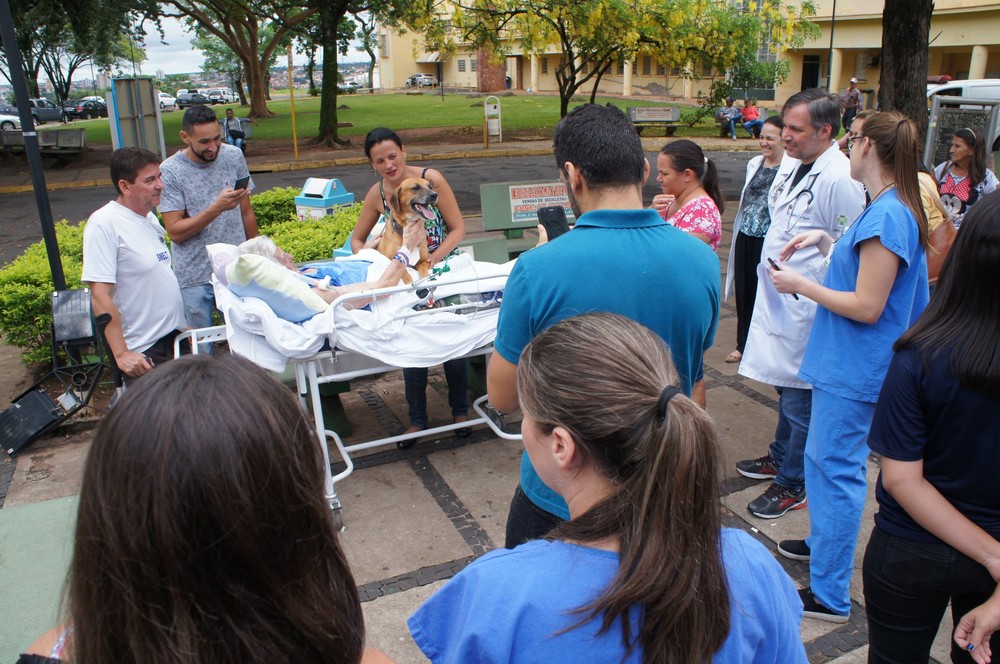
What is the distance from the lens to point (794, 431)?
3549mm

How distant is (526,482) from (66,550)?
3.94 feet

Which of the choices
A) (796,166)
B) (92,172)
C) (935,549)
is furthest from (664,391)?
(92,172)

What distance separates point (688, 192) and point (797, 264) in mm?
1028

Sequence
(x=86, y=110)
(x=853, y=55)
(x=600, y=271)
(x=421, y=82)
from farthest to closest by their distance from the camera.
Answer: (x=421, y=82)
(x=86, y=110)
(x=853, y=55)
(x=600, y=271)

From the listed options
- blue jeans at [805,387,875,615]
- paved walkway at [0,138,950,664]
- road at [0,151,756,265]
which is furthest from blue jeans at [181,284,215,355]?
road at [0,151,756,265]

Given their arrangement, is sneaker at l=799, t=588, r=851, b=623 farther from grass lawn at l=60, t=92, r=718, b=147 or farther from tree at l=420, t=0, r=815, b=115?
grass lawn at l=60, t=92, r=718, b=147

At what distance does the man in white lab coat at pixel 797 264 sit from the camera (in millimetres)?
3521

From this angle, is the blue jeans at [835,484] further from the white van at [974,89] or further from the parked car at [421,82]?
the parked car at [421,82]

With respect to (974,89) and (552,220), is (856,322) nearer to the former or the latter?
(552,220)

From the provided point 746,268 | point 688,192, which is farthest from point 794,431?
point 746,268

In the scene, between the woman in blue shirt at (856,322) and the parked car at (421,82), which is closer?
the woman in blue shirt at (856,322)

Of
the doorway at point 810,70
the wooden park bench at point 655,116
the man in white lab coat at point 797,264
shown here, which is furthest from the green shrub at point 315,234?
the doorway at point 810,70

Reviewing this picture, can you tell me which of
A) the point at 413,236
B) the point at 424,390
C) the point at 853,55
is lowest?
the point at 424,390

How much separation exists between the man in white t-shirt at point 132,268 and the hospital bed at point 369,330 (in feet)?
1.30
